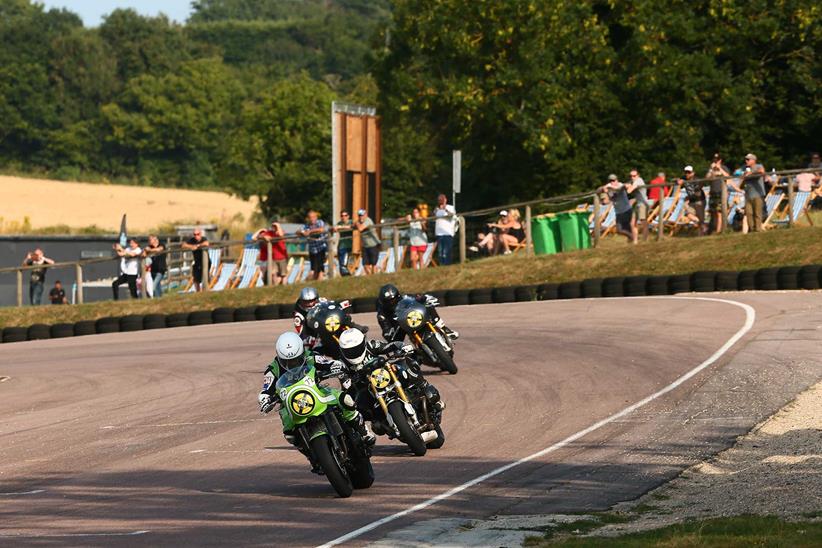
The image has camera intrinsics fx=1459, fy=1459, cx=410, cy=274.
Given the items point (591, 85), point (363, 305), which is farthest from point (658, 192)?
point (591, 85)

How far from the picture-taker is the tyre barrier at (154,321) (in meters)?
29.7

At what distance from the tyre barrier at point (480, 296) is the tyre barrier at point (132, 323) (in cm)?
702

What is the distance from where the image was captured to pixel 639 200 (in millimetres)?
28516

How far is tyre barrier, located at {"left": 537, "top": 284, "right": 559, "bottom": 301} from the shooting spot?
26.6 meters

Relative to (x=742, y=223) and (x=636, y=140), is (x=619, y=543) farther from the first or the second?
(x=636, y=140)

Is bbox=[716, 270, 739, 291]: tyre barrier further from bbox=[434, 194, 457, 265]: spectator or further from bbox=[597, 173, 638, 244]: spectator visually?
bbox=[434, 194, 457, 265]: spectator

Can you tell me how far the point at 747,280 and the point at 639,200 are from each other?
4.38 meters

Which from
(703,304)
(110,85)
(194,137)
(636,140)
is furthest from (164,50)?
(703,304)

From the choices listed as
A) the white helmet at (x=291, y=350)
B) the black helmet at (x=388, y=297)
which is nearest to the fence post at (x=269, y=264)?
the black helmet at (x=388, y=297)

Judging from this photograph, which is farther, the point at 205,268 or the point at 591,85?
the point at 591,85

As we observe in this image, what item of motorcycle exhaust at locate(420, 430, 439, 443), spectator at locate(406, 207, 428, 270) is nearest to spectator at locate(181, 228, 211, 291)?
spectator at locate(406, 207, 428, 270)

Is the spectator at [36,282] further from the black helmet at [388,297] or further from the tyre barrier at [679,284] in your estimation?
the black helmet at [388,297]

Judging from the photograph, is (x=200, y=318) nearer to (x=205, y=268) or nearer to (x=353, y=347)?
(x=205, y=268)

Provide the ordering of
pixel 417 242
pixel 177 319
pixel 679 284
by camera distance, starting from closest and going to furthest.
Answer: pixel 679 284 < pixel 177 319 < pixel 417 242
